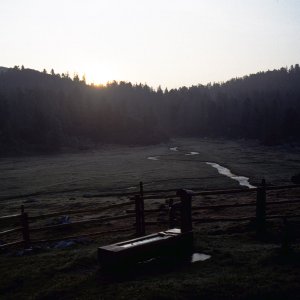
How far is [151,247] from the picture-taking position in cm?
1130

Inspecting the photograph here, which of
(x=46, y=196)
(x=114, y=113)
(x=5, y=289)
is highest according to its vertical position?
(x=114, y=113)

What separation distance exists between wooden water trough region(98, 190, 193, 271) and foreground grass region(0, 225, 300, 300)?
463 mm

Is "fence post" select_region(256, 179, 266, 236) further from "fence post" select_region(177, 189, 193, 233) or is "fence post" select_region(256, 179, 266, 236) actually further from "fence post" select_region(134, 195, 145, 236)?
"fence post" select_region(134, 195, 145, 236)

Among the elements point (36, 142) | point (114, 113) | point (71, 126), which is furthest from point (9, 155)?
point (114, 113)

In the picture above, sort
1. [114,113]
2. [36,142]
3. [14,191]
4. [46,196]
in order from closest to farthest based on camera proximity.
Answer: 1. [46,196]
2. [14,191]
3. [36,142]
4. [114,113]

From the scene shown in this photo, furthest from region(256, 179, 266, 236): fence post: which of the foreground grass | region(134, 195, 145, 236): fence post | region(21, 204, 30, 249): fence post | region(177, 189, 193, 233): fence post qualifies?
region(21, 204, 30, 249): fence post

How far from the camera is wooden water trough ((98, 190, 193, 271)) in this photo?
1073 cm

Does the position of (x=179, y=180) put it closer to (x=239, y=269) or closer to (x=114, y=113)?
(x=239, y=269)

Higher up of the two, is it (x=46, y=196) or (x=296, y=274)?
(x=296, y=274)

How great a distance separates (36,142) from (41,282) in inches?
4769

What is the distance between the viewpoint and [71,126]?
513 feet

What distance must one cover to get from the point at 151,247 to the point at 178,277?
150cm

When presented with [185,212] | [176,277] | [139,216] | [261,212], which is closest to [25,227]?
[139,216]

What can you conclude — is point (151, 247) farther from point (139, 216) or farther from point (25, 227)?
point (25, 227)
